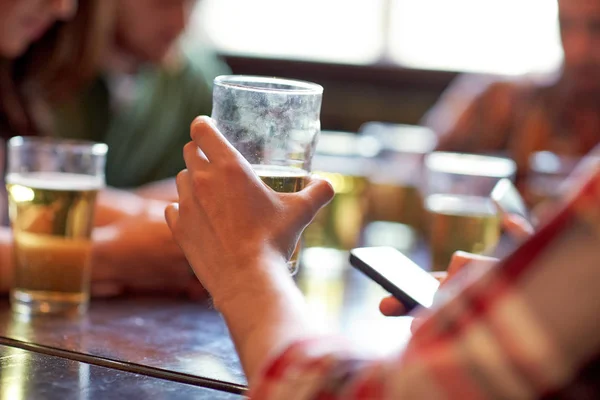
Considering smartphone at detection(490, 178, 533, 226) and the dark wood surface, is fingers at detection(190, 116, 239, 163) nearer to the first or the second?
the dark wood surface

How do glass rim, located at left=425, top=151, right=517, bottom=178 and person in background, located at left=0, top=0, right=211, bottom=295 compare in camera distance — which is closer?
person in background, located at left=0, top=0, right=211, bottom=295

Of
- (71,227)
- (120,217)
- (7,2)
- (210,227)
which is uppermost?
(7,2)

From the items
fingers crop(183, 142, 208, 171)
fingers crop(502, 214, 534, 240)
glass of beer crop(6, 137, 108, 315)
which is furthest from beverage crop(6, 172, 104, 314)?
fingers crop(502, 214, 534, 240)

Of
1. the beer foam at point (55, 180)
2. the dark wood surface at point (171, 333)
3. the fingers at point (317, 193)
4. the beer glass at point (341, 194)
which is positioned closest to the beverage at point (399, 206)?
the beer glass at point (341, 194)

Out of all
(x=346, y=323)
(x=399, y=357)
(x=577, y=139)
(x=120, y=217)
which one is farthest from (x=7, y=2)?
(x=577, y=139)

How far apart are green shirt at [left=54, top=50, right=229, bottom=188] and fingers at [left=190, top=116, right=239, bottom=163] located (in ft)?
5.52

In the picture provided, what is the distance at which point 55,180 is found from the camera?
3.60 feet

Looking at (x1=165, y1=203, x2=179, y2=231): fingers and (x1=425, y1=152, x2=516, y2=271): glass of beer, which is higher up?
(x1=165, y1=203, x2=179, y2=231): fingers

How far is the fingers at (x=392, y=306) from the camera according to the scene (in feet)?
2.94

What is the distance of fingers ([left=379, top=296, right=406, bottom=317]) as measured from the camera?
90 cm

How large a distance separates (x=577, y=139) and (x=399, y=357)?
237cm

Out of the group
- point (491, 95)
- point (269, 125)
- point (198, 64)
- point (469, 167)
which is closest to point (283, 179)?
point (269, 125)

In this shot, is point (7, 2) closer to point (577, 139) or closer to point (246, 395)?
point (246, 395)

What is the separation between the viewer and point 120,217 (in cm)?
154
